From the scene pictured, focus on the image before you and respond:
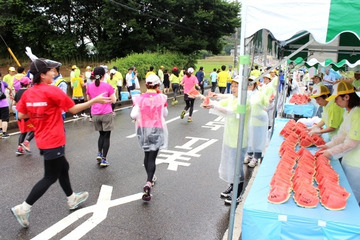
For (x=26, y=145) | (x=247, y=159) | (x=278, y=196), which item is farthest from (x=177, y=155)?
(x=278, y=196)

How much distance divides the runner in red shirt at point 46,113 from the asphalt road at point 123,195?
0.46 m

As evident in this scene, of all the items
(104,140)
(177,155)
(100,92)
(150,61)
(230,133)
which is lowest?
(177,155)

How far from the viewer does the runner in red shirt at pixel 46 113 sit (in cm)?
325

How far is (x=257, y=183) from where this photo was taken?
295 cm

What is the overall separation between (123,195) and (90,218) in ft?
2.51

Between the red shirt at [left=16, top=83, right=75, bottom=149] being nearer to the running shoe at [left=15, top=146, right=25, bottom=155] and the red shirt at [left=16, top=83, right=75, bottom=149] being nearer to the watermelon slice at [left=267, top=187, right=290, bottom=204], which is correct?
the watermelon slice at [left=267, top=187, right=290, bottom=204]

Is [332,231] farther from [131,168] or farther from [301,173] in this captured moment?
[131,168]

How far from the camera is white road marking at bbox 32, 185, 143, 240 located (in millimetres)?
3341

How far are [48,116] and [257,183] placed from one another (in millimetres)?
2464

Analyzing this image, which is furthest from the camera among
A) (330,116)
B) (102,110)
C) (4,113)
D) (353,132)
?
(4,113)

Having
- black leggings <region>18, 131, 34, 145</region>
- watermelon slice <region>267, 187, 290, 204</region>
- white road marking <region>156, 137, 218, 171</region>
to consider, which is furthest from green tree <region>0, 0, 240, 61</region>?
watermelon slice <region>267, 187, 290, 204</region>

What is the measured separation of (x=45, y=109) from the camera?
3.28 metres

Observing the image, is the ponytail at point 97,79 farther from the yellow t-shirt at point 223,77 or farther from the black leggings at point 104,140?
the yellow t-shirt at point 223,77

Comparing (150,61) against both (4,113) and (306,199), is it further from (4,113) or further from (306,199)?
(306,199)
